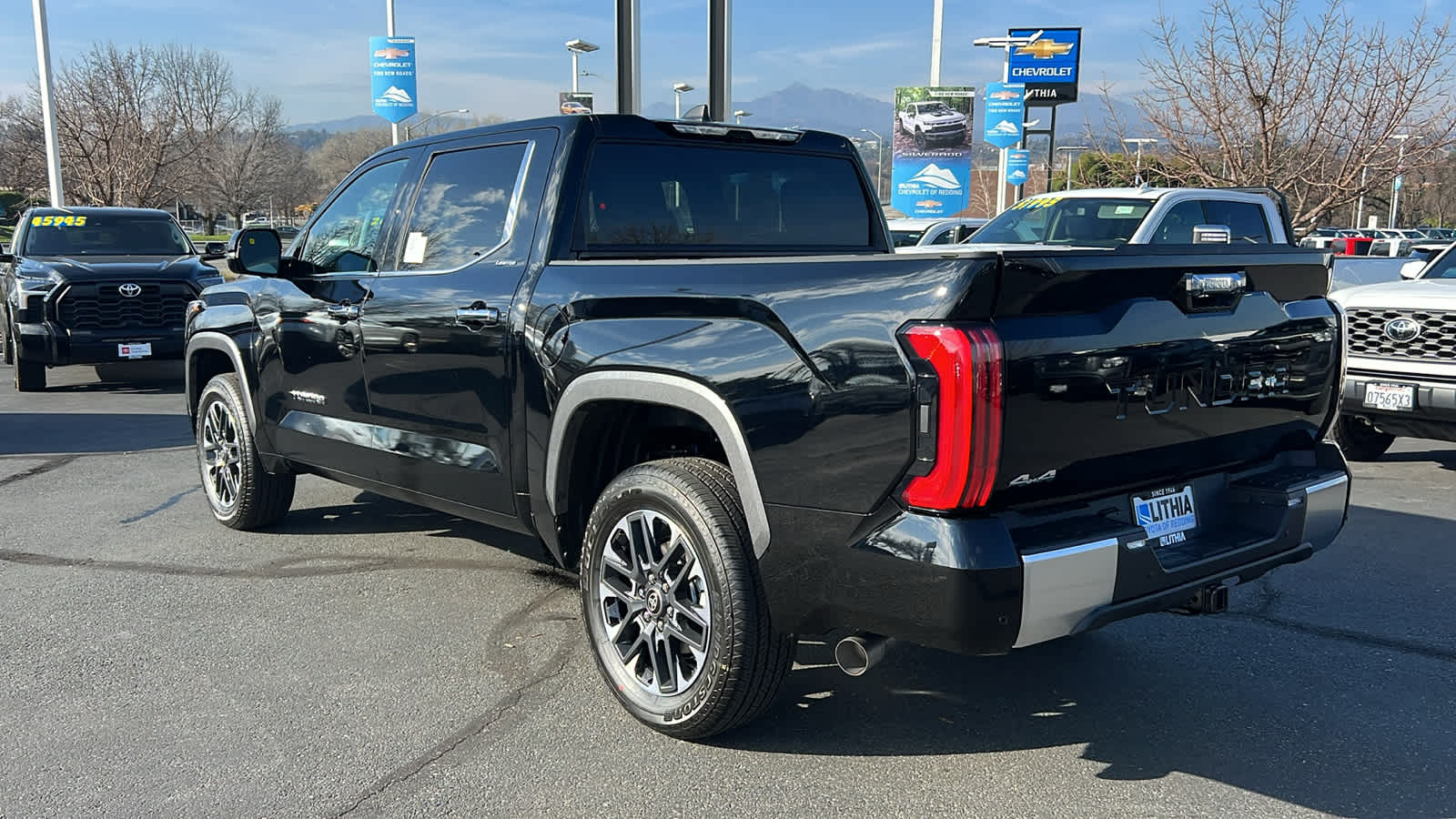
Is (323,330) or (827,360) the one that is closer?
(827,360)

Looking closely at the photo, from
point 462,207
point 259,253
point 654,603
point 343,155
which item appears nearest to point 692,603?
point 654,603

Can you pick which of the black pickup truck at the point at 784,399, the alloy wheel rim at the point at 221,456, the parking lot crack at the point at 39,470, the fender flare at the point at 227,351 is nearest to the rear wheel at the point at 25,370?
the parking lot crack at the point at 39,470

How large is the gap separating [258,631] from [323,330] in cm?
130

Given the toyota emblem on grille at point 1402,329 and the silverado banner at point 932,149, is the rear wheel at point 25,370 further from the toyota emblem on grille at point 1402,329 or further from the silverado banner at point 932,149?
the silverado banner at point 932,149

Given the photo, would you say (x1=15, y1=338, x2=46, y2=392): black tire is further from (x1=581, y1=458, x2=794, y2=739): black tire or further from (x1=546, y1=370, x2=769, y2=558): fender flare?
(x1=581, y1=458, x2=794, y2=739): black tire

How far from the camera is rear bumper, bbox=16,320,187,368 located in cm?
1091

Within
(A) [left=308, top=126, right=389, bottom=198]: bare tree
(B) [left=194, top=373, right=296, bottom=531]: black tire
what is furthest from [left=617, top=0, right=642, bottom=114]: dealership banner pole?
(A) [left=308, top=126, right=389, bottom=198]: bare tree

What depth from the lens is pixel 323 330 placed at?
4965 millimetres

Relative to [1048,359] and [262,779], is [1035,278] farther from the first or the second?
[262,779]

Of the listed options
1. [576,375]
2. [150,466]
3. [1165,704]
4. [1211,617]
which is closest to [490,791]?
[576,375]

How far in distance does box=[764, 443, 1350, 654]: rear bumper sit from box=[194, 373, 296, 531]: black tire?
3.62m

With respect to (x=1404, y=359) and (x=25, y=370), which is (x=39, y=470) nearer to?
(x=25, y=370)

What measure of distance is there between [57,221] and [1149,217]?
11080mm

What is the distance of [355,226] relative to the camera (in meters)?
5.10
